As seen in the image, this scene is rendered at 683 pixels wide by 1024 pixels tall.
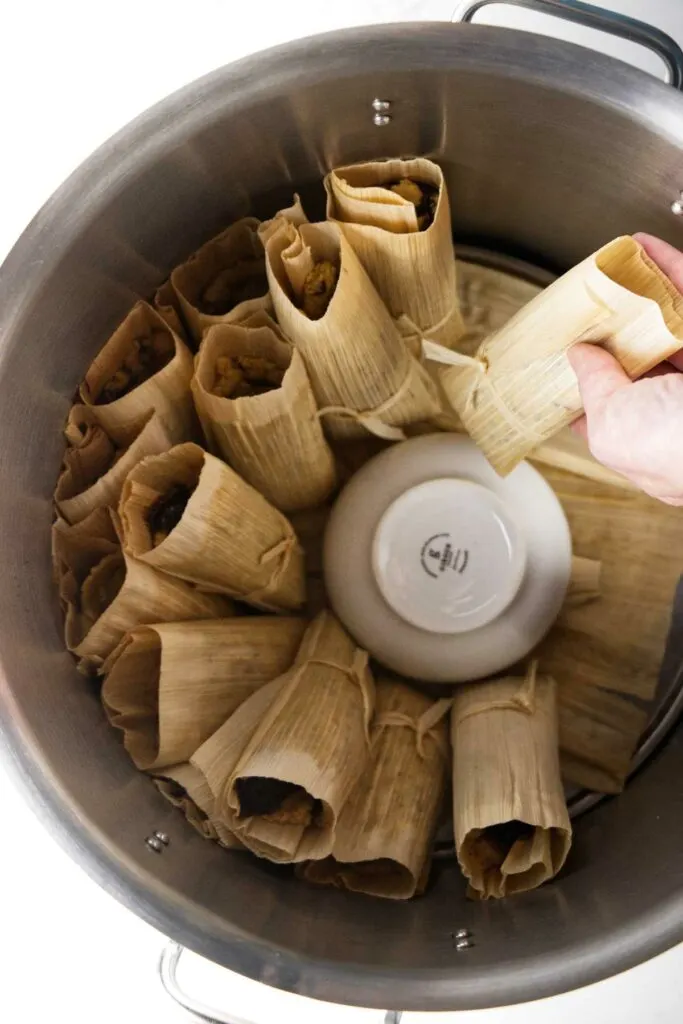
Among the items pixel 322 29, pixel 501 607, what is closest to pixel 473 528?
pixel 501 607

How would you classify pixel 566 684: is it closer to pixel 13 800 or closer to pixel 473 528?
pixel 473 528

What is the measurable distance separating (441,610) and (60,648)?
0.35 metres

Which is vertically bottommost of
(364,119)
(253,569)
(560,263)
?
(253,569)

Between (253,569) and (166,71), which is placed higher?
(166,71)

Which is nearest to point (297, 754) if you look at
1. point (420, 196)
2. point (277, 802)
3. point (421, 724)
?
point (277, 802)

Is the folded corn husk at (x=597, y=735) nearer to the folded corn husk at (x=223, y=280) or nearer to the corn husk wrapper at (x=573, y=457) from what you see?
the corn husk wrapper at (x=573, y=457)

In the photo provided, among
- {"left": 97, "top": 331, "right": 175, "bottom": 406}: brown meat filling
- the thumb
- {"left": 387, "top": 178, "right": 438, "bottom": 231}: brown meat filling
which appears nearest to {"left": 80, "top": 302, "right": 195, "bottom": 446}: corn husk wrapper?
{"left": 97, "top": 331, "right": 175, "bottom": 406}: brown meat filling

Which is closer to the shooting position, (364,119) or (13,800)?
(364,119)

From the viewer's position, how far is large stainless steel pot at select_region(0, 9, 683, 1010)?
2.09 feet

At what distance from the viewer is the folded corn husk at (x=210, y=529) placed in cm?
72

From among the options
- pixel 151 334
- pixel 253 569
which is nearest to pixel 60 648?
pixel 253 569

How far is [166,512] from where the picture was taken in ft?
2.48

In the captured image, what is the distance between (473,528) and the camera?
86 cm

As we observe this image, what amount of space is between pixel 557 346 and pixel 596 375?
0.19 feet
